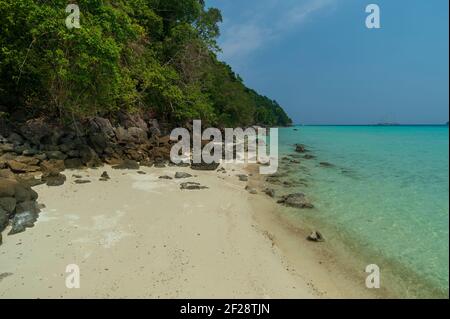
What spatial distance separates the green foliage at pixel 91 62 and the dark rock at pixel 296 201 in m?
7.91

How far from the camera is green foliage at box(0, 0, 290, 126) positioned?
1038 centimetres

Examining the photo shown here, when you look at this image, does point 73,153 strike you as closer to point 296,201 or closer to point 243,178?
point 243,178

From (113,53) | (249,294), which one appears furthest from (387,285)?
(113,53)

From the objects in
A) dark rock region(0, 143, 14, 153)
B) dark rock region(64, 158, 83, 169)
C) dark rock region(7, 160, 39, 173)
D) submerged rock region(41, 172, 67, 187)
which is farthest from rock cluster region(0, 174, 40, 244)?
dark rock region(64, 158, 83, 169)

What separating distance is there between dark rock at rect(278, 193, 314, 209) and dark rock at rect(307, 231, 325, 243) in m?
2.42

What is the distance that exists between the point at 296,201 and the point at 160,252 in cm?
576

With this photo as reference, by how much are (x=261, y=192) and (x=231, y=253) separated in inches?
221

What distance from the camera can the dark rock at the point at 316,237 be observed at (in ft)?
24.3

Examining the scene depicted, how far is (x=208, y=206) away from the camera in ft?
29.2

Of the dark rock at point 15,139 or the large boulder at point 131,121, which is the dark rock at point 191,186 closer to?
the dark rock at point 15,139

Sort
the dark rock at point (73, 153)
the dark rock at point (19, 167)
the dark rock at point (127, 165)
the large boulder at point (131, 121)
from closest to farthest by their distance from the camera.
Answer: the dark rock at point (19, 167) → the dark rock at point (73, 153) → the dark rock at point (127, 165) → the large boulder at point (131, 121)

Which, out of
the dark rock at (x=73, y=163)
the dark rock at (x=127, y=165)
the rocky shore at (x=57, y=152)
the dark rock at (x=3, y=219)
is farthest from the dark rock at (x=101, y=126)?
the dark rock at (x=3, y=219)

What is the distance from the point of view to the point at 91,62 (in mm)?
11312
